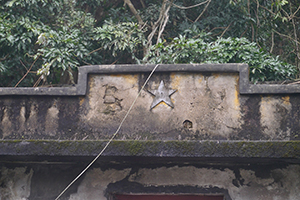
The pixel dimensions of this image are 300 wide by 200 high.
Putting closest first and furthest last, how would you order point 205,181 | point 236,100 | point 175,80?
point 236,100 < point 175,80 < point 205,181

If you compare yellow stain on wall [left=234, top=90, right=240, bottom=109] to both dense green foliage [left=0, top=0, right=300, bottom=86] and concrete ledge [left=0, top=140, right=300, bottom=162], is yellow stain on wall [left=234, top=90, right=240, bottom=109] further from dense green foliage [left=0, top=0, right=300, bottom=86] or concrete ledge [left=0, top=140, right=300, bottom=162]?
dense green foliage [left=0, top=0, right=300, bottom=86]

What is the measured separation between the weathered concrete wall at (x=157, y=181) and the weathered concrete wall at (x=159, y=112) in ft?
1.79

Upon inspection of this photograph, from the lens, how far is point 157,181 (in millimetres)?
4453

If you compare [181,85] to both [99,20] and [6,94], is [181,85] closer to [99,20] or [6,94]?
[6,94]

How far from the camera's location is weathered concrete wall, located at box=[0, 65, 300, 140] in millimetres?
4109

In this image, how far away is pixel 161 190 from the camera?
442 cm

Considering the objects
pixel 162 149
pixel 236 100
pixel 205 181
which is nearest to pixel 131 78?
pixel 162 149

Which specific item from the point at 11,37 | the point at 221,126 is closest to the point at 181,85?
the point at 221,126

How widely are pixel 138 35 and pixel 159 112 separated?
11.3 ft

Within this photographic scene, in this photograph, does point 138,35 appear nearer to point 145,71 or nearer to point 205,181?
point 145,71

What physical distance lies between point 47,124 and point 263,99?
2.70m

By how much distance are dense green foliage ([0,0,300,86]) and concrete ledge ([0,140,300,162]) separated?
2.35m

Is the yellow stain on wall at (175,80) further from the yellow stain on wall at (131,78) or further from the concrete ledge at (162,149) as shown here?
the concrete ledge at (162,149)

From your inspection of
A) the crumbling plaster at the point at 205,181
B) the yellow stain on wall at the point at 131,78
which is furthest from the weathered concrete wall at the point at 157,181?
the yellow stain on wall at the point at 131,78
